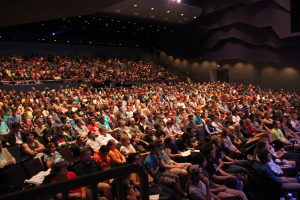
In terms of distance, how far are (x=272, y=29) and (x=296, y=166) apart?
57.9ft

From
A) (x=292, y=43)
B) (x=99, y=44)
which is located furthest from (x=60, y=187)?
(x=99, y=44)

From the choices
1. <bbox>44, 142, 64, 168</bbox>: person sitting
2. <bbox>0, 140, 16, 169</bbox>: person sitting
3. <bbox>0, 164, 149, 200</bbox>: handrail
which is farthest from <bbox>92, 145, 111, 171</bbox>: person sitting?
<bbox>0, 164, 149, 200</bbox>: handrail

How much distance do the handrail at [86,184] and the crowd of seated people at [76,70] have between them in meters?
15.7

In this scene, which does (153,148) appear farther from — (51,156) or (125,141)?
(51,156)

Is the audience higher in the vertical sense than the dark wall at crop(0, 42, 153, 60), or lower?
lower

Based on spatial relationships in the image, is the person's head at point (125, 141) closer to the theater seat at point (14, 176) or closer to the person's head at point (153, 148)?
the person's head at point (153, 148)

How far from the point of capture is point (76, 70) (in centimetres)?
2108

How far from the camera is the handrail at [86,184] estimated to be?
109cm

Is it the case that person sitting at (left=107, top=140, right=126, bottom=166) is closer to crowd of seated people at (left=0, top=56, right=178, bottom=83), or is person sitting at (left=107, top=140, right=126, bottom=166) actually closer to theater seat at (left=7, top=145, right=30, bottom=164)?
theater seat at (left=7, top=145, right=30, bottom=164)

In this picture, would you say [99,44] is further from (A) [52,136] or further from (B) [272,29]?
(A) [52,136]

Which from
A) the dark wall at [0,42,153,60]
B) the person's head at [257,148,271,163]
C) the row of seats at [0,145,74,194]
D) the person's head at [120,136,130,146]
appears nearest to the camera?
the row of seats at [0,145,74,194]

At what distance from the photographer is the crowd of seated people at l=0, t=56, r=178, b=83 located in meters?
17.6

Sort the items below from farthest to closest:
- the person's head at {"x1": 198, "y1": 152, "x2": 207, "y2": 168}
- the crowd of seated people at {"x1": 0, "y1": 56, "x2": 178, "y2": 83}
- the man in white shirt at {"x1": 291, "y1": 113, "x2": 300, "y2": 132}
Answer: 1. the crowd of seated people at {"x1": 0, "y1": 56, "x2": 178, "y2": 83}
2. the man in white shirt at {"x1": 291, "y1": 113, "x2": 300, "y2": 132}
3. the person's head at {"x1": 198, "y1": 152, "x2": 207, "y2": 168}

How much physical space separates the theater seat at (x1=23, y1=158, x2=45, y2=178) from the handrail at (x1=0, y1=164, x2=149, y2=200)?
11.4 feet
